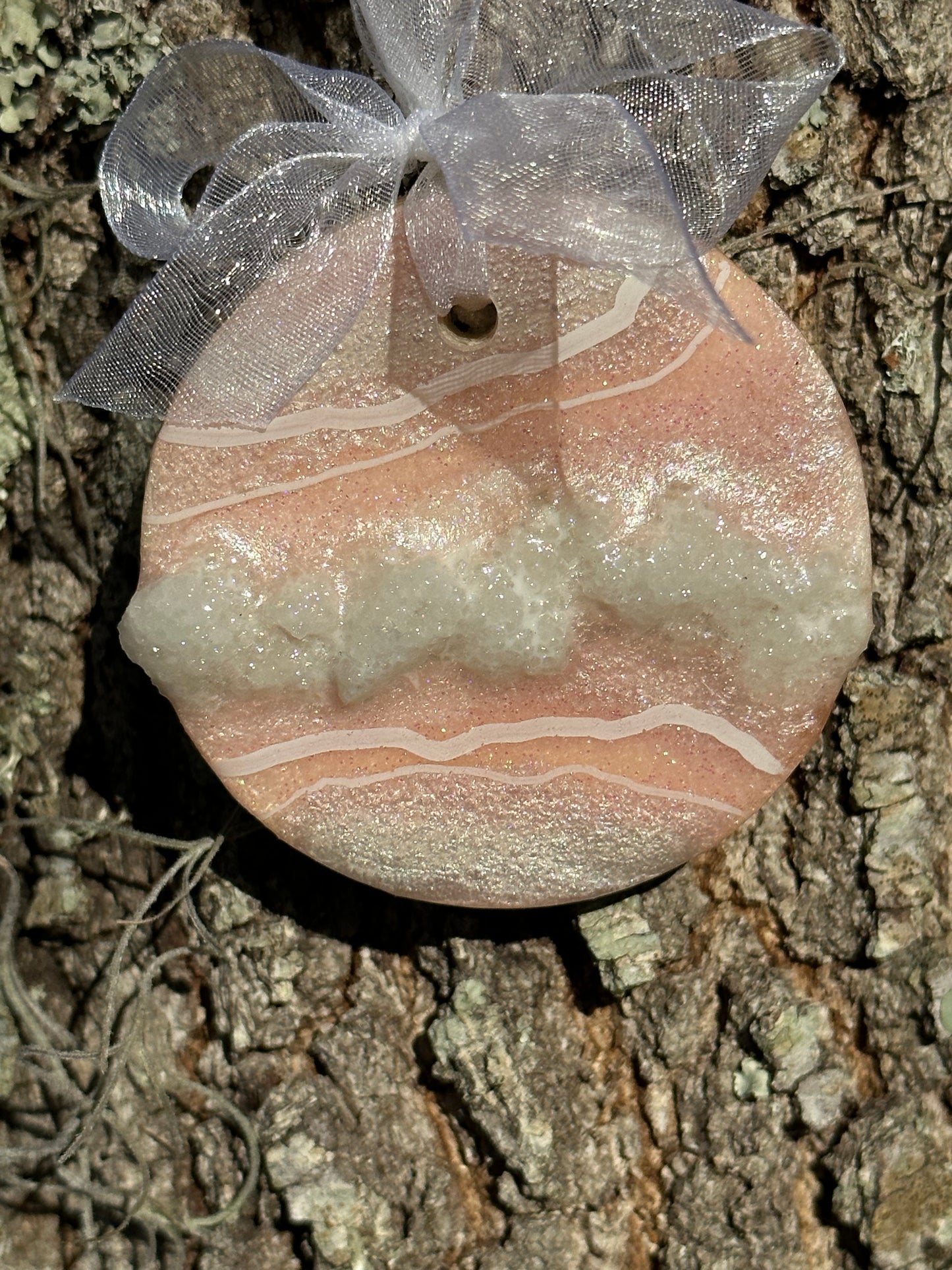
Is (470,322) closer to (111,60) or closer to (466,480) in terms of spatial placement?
(466,480)

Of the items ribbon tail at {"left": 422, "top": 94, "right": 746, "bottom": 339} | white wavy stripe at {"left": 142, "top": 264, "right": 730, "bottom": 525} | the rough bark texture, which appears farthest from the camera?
the rough bark texture

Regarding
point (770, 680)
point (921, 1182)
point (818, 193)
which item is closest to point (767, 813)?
point (770, 680)

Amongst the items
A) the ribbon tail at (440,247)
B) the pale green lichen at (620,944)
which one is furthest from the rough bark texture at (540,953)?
the ribbon tail at (440,247)

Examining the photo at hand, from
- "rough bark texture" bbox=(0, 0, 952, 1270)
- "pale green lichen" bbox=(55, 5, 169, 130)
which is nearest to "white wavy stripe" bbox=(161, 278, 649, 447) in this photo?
"rough bark texture" bbox=(0, 0, 952, 1270)

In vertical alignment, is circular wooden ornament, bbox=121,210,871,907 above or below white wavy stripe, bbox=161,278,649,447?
below

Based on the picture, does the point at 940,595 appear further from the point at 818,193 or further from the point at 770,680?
the point at 818,193

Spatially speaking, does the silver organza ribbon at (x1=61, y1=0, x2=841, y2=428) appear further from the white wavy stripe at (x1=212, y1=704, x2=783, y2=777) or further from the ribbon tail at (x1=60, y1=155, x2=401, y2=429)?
the white wavy stripe at (x1=212, y1=704, x2=783, y2=777)

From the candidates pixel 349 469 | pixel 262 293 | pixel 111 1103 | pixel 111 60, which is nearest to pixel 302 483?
pixel 349 469
